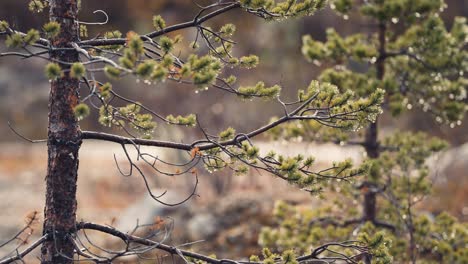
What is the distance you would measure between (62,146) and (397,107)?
14.9 ft

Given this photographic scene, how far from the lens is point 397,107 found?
7844mm

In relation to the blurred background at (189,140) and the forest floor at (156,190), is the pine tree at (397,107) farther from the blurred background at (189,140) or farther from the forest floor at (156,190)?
the forest floor at (156,190)

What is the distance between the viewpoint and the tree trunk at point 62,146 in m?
4.58

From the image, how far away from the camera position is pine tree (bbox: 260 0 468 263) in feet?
25.6

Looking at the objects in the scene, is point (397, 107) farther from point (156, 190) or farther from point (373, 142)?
point (156, 190)

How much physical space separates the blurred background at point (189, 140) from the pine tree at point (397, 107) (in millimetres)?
435

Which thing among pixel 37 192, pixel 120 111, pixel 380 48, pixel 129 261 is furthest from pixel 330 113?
pixel 37 192

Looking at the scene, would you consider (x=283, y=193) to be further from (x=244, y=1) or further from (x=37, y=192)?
(x=244, y=1)

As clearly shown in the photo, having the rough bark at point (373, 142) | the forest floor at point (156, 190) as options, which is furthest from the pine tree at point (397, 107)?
the forest floor at point (156, 190)

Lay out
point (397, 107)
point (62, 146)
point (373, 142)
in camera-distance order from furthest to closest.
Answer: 1. point (373, 142)
2. point (397, 107)
3. point (62, 146)

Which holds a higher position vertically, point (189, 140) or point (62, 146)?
point (189, 140)

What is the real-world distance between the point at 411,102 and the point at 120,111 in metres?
4.66

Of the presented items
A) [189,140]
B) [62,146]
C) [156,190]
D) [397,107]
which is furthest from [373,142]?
[156,190]

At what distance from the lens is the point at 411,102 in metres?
8.34
